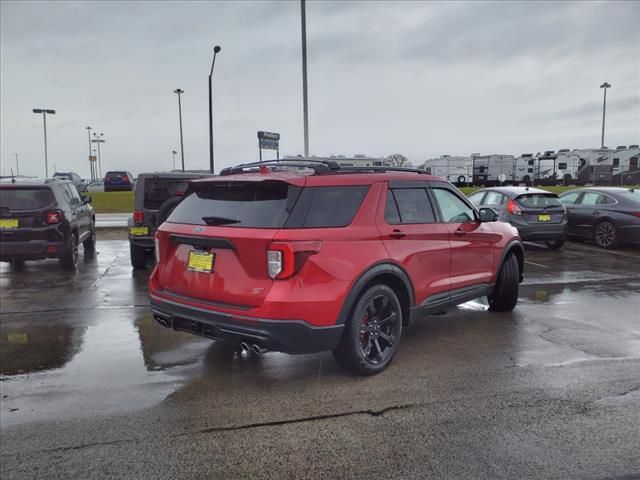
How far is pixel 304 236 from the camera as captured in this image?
12.4ft

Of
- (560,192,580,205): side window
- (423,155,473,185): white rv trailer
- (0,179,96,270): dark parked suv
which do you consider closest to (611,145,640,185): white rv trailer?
(423,155,473,185): white rv trailer

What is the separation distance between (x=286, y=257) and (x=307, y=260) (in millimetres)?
168

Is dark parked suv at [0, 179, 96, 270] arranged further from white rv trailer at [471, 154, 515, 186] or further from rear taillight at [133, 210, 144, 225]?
white rv trailer at [471, 154, 515, 186]

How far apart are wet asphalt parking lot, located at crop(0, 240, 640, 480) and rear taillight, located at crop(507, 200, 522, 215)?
533 centimetres

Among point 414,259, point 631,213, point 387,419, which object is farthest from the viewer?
point 631,213

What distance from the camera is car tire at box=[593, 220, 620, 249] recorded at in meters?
12.0

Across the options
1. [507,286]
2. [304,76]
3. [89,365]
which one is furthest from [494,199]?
[89,365]

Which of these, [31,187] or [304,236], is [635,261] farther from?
[31,187]

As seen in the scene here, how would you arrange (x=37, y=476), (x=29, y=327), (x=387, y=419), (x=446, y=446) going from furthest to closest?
(x=29, y=327), (x=387, y=419), (x=446, y=446), (x=37, y=476)

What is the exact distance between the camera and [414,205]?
193 inches

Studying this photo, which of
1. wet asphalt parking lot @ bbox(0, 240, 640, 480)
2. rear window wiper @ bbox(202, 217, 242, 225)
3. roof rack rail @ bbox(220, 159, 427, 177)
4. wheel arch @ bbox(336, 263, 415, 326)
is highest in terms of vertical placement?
roof rack rail @ bbox(220, 159, 427, 177)

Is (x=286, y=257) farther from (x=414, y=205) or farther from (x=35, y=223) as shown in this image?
(x=35, y=223)

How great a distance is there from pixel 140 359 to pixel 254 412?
1677 millimetres

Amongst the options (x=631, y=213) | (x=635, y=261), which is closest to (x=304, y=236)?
(x=635, y=261)
